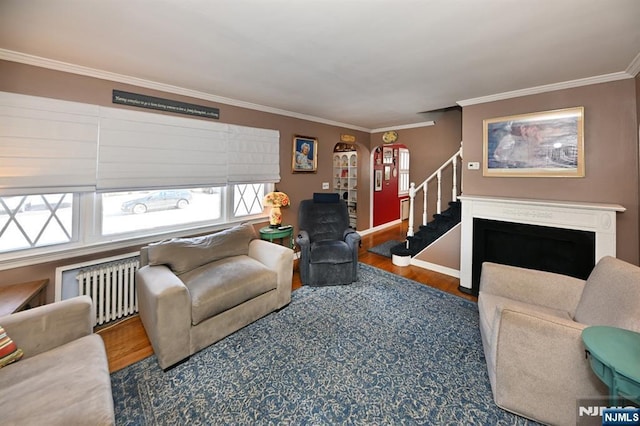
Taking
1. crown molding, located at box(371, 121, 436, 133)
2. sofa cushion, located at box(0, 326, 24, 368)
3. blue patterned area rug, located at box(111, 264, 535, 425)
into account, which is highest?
crown molding, located at box(371, 121, 436, 133)

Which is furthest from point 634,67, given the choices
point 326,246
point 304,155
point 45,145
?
point 45,145

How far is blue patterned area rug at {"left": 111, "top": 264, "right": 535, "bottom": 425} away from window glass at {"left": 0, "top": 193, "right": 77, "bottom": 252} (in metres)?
1.43

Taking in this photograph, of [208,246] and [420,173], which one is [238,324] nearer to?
[208,246]

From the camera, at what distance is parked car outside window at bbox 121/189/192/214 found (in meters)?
2.80

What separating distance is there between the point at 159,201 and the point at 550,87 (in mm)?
4567

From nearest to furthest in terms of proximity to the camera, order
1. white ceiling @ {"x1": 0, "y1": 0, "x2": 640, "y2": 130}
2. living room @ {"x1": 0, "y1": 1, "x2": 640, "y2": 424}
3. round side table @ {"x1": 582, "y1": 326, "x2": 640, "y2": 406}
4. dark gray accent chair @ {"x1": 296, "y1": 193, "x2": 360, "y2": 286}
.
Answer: round side table @ {"x1": 582, "y1": 326, "x2": 640, "y2": 406}, white ceiling @ {"x1": 0, "y1": 0, "x2": 640, "y2": 130}, living room @ {"x1": 0, "y1": 1, "x2": 640, "y2": 424}, dark gray accent chair @ {"x1": 296, "y1": 193, "x2": 360, "y2": 286}

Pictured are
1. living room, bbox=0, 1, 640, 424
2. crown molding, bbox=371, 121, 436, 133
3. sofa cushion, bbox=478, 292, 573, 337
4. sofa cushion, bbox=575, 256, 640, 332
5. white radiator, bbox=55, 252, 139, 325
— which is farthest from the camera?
crown molding, bbox=371, 121, 436, 133

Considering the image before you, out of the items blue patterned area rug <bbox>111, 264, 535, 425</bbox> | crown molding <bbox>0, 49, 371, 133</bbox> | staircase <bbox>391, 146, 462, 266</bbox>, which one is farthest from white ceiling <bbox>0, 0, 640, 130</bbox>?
blue patterned area rug <bbox>111, 264, 535, 425</bbox>

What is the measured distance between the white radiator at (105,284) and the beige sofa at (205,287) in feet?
0.87

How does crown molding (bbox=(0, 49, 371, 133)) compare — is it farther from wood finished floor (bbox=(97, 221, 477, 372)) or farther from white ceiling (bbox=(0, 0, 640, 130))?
wood finished floor (bbox=(97, 221, 477, 372))

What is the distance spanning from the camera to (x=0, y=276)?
2.06 m

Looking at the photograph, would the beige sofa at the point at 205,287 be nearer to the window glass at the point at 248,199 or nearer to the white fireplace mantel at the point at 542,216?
the window glass at the point at 248,199

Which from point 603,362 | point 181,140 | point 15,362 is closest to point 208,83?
point 181,140

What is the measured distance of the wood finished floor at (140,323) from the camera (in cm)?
208
